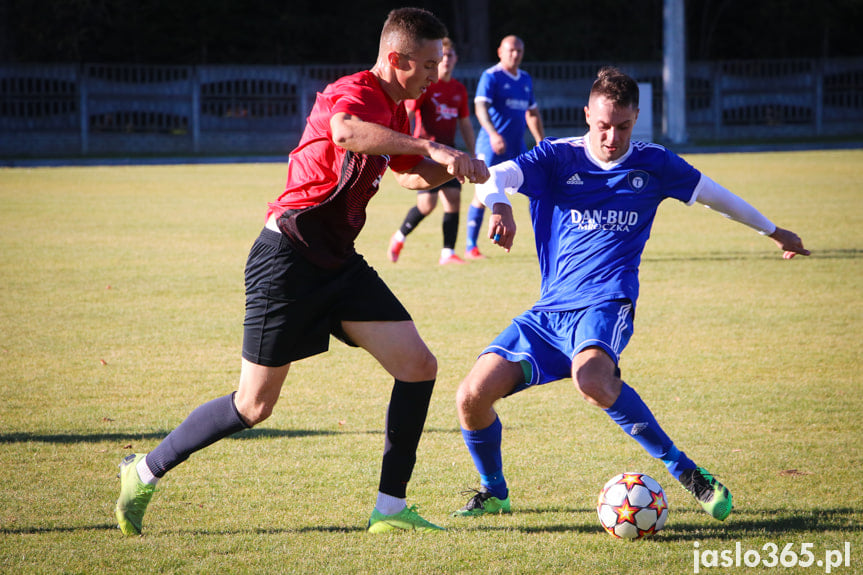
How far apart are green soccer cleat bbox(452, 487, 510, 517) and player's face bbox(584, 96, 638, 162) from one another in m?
1.59

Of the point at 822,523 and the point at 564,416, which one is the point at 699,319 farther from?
the point at 822,523

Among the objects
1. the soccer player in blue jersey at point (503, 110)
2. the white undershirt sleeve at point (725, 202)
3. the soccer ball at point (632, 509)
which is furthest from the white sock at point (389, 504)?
the soccer player in blue jersey at point (503, 110)

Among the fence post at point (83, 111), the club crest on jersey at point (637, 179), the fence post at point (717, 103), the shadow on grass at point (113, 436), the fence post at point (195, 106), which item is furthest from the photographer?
the fence post at point (717, 103)

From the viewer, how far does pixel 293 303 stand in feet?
12.0

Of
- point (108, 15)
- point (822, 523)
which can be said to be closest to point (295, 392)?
point (822, 523)

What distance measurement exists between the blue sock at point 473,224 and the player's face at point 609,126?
21.6ft

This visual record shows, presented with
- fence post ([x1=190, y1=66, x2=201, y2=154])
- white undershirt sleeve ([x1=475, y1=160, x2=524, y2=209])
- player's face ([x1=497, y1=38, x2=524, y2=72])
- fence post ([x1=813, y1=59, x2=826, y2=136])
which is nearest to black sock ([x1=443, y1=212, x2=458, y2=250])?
player's face ([x1=497, y1=38, x2=524, y2=72])

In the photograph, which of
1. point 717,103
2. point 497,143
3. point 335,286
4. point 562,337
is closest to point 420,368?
point 335,286

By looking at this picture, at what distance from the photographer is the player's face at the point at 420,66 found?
3533 millimetres

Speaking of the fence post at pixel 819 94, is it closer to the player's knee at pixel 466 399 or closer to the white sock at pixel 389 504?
the player's knee at pixel 466 399

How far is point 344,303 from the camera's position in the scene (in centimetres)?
373

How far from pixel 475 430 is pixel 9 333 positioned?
4932 mm

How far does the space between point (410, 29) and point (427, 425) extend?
2.48 m

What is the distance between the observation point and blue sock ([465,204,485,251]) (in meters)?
10.8
